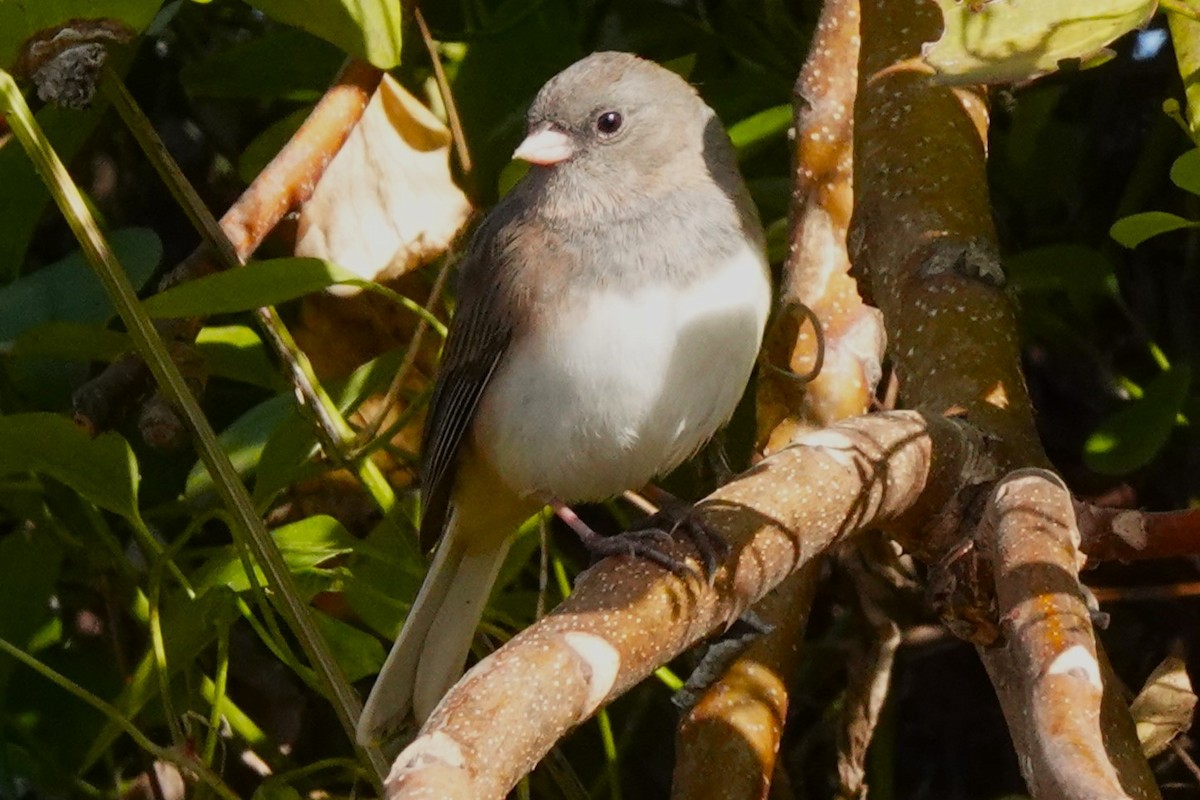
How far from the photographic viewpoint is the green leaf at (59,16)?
→ 4.32 feet

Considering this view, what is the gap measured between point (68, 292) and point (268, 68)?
372mm

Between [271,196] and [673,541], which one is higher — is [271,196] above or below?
above

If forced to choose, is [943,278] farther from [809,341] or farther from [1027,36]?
[1027,36]

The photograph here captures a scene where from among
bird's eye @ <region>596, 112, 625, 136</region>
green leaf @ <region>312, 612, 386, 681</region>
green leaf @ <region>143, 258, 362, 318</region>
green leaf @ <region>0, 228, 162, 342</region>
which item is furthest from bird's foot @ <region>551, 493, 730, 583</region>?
green leaf @ <region>0, 228, 162, 342</region>

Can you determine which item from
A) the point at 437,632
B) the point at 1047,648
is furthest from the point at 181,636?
the point at 1047,648

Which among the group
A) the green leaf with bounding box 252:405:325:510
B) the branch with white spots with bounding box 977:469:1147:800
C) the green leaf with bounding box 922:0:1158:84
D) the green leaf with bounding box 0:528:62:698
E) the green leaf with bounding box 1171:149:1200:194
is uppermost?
the green leaf with bounding box 922:0:1158:84

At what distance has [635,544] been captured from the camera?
1.35 metres

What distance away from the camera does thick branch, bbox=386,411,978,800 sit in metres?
0.87

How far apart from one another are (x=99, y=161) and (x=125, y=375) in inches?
23.4

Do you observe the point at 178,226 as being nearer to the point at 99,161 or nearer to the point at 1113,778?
the point at 99,161

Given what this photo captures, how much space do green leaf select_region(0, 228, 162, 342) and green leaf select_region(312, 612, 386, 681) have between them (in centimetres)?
41

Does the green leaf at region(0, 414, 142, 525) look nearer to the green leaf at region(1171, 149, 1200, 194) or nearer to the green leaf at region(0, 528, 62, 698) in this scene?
the green leaf at region(0, 528, 62, 698)

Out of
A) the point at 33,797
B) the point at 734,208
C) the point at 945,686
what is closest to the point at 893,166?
the point at 734,208

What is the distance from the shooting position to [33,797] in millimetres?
2184
